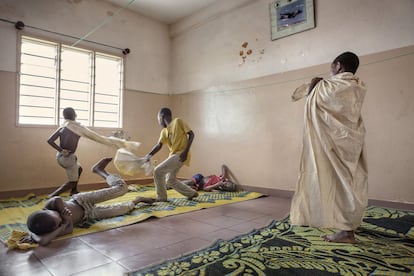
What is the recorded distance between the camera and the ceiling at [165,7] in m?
5.48

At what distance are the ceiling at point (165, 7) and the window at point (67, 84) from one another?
1139 mm

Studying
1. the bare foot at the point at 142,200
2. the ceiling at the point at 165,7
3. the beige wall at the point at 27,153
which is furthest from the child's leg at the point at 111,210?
the ceiling at the point at 165,7

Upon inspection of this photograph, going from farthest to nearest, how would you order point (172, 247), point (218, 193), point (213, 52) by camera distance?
1. point (213, 52)
2. point (218, 193)
3. point (172, 247)

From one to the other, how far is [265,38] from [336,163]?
322 cm

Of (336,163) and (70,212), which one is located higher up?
(336,163)

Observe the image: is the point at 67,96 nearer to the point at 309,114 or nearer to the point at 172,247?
the point at 172,247

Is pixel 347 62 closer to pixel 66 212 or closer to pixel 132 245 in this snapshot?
pixel 132 245

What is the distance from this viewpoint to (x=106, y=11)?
17.6 ft

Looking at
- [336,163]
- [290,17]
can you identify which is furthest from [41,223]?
[290,17]

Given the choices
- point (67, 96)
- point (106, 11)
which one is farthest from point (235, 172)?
point (106, 11)

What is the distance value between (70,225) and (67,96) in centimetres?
314

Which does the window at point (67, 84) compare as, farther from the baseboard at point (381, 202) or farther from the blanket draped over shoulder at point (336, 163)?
the blanket draped over shoulder at point (336, 163)

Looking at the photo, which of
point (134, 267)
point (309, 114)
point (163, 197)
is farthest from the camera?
point (163, 197)

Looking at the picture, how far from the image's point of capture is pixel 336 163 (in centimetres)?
210
